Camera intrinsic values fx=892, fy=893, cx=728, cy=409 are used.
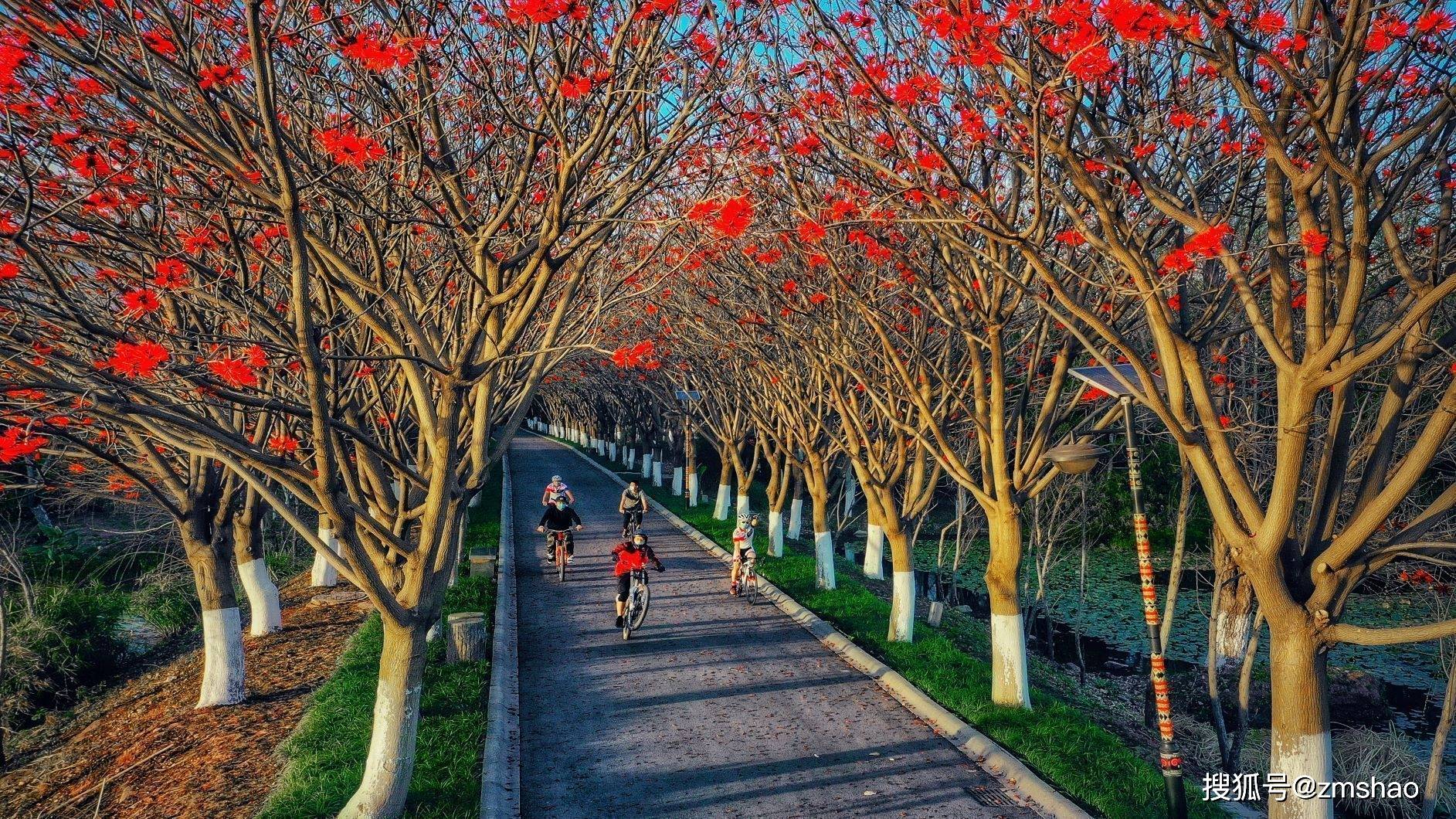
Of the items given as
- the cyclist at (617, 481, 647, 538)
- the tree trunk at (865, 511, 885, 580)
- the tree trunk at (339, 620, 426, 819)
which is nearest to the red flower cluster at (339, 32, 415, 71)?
the tree trunk at (339, 620, 426, 819)

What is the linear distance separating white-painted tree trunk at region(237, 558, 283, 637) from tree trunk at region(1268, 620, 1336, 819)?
12860 millimetres

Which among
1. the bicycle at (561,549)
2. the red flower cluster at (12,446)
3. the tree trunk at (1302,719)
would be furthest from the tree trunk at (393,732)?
the bicycle at (561,549)

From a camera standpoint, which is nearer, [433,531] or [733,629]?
[433,531]

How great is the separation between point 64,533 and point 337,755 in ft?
58.1

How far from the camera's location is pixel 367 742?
8891 mm

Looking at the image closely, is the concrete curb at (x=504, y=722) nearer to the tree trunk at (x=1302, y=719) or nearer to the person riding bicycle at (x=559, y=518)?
the person riding bicycle at (x=559, y=518)

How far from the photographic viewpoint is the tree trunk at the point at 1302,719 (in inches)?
270

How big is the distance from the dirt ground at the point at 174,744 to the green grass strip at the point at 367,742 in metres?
0.36

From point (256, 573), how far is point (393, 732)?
7268 mm

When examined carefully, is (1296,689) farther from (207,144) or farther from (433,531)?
(207,144)

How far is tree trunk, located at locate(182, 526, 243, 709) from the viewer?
34.9 feet

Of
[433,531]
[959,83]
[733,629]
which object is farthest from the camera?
[733,629]

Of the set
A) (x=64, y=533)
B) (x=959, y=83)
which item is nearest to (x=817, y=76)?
(x=959, y=83)

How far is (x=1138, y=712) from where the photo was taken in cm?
1454
